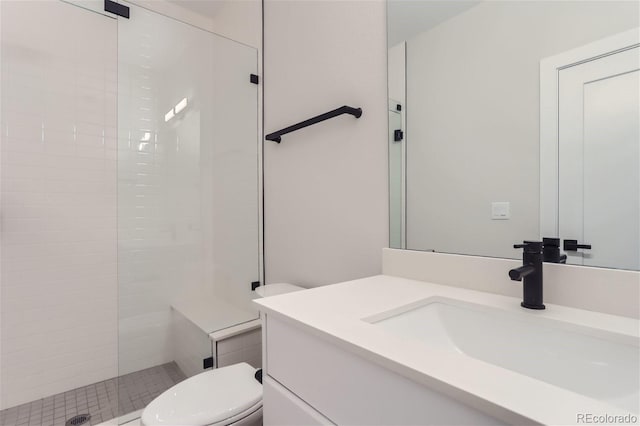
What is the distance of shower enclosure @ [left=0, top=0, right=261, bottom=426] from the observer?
170cm

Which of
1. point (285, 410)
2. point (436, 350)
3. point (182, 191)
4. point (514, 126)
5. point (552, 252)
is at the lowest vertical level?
point (285, 410)

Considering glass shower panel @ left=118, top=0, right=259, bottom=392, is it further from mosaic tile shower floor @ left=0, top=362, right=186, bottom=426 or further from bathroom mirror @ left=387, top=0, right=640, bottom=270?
bathroom mirror @ left=387, top=0, right=640, bottom=270

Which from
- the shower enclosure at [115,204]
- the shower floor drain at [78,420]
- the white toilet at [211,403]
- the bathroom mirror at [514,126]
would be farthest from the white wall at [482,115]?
the shower floor drain at [78,420]

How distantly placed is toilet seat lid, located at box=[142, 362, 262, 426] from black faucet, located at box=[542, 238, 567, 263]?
1021 millimetres

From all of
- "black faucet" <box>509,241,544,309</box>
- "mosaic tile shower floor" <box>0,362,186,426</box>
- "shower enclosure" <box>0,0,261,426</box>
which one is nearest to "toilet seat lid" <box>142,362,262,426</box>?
"shower enclosure" <box>0,0,261,426</box>

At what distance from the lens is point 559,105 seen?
80 cm

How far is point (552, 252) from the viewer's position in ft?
2.59

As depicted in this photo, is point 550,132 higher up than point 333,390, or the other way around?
point 550,132

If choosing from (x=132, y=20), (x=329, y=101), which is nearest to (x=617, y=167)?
(x=329, y=101)

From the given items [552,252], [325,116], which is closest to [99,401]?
[325,116]

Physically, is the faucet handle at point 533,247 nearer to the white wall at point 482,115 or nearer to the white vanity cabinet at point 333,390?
the white wall at point 482,115

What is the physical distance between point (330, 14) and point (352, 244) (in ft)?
3.45

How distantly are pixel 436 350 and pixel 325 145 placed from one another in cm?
113

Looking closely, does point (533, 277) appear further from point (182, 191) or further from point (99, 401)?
point (99, 401)
